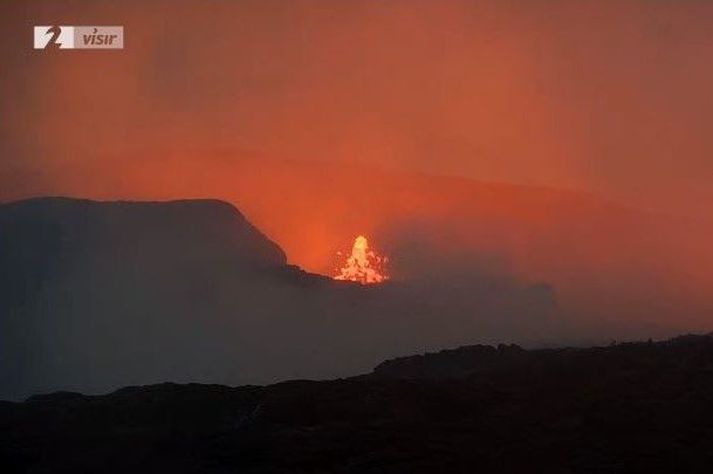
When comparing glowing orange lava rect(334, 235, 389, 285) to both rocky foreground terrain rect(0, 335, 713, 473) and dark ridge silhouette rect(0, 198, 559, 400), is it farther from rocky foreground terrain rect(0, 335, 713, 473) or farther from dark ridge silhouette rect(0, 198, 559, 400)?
rocky foreground terrain rect(0, 335, 713, 473)

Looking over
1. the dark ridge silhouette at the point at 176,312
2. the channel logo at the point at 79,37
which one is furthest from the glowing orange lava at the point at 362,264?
the channel logo at the point at 79,37

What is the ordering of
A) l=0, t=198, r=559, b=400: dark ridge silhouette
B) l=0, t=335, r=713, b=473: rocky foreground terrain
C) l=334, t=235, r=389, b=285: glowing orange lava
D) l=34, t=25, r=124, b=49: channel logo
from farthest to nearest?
l=334, t=235, r=389, b=285: glowing orange lava < l=0, t=198, r=559, b=400: dark ridge silhouette < l=34, t=25, r=124, b=49: channel logo < l=0, t=335, r=713, b=473: rocky foreground terrain

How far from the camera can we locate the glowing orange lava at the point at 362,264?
38.7ft

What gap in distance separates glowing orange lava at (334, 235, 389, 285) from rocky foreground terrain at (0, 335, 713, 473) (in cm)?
338

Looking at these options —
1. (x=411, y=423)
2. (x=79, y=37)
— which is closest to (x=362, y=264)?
(x=79, y=37)

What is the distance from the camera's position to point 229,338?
517 inches

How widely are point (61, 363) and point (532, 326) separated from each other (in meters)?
6.86

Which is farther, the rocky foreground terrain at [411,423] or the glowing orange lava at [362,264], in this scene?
the glowing orange lava at [362,264]

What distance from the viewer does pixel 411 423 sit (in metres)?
7.04

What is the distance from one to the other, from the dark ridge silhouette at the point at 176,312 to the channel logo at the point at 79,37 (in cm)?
252

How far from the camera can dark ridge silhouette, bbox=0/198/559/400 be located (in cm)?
1166

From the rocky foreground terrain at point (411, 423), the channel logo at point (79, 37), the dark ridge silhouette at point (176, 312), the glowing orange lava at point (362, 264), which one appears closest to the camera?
the rocky foreground terrain at point (411, 423)

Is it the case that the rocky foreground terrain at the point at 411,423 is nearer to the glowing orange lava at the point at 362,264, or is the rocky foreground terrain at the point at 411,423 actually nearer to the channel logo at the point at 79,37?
the glowing orange lava at the point at 362,264

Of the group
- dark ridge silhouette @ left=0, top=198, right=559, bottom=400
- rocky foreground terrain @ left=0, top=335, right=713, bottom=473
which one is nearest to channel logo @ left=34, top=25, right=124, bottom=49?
dark ridge silhouette @ left=0, top=198, right=559, bottom=400
